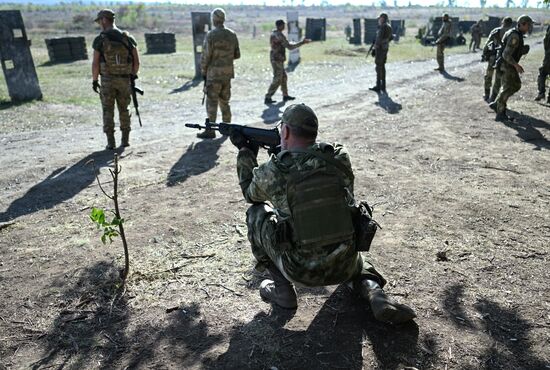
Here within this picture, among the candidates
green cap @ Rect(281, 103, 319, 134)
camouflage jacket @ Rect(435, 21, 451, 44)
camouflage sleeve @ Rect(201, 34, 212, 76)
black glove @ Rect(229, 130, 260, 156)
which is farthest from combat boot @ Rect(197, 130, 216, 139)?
camouflage jacket @ Rect(435, 21, 451, 44)

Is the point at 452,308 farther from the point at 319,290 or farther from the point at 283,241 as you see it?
the point at 283,241

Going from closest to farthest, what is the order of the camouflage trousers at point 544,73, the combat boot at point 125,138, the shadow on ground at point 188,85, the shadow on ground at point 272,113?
1. the combat boot at point 125,138
2. the shadow on ground at point 272,113
3. the camouflage trousers at point 544,73
4. the shadow on ground at point 188,85

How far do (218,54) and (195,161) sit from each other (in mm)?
2062

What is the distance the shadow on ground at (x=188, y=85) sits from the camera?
481 inches

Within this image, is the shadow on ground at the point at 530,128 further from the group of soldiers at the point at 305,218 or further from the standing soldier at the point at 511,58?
the group of soldiers at the point at 305,218

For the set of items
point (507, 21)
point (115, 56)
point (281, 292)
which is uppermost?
point (507, 21)

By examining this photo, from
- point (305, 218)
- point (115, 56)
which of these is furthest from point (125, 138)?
point (305, 218)

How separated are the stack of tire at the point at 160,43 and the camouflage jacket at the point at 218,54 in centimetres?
1465

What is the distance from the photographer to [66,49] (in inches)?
689

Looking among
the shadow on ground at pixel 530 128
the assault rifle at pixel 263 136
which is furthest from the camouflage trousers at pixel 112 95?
the shadow on ground at pixel 530 128

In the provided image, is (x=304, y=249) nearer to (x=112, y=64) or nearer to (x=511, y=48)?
(x=112, y=64)

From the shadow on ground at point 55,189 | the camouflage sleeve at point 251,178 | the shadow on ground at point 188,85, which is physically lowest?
the shadow on ground at point 188,85

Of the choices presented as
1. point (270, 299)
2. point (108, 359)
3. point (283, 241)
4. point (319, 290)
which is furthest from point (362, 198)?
point (108, 359)

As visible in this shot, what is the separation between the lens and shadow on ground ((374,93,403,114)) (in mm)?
9285
